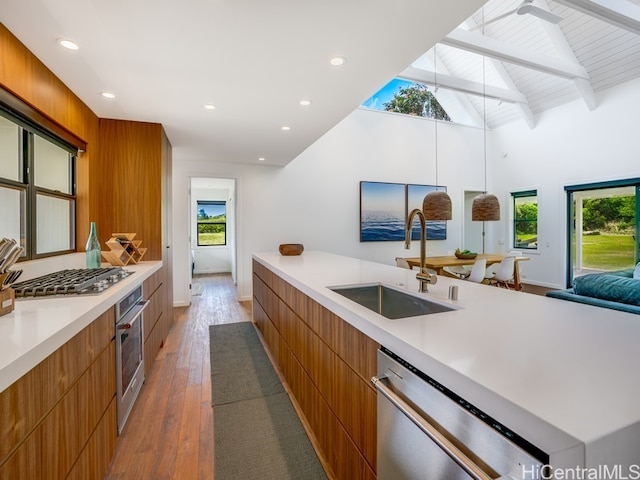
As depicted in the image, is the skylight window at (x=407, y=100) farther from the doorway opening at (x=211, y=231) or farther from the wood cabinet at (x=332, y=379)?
the wood cabinet at (x=332, y=379)

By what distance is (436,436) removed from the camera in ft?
2.51

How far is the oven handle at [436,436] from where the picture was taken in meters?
0.67

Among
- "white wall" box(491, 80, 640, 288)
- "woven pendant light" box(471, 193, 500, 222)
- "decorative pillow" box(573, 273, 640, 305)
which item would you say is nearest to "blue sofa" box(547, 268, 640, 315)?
"decorative pillow" box(573, 273, 640, 305)

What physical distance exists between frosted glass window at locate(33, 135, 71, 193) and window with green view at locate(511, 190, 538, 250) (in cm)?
803

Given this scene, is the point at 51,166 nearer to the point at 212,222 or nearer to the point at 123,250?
the point at 123,250

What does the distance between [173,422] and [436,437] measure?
192 centimetres

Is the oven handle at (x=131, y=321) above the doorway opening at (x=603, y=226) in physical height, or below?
below

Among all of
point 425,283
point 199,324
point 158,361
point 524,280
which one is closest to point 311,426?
point 425,283

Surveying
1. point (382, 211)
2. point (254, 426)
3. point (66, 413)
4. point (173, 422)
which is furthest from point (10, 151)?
point (382, 211)

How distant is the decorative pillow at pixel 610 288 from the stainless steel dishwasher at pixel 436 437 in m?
2.45

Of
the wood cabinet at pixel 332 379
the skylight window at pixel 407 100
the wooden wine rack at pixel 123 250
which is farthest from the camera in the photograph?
the skylight window at pixel 407 100

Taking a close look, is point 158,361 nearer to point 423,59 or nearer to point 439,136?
point 439,136

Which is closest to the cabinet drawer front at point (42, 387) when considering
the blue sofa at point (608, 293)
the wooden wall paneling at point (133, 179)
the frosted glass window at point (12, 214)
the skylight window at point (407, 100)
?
the frosted glass window at point (12, 214)

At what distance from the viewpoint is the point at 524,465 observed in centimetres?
58
